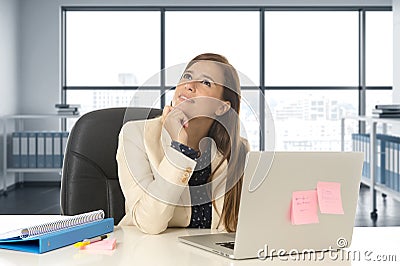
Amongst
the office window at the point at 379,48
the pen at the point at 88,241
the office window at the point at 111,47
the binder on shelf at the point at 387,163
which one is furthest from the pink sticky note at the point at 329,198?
the office window at the point at 379,48

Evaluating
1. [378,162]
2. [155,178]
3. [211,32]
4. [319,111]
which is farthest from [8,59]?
[155,178]

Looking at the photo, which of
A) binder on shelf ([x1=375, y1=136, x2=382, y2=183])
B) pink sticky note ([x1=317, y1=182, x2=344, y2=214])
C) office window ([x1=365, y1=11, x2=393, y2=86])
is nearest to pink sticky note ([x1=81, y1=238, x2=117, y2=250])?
pink sticky note ([x1=317, y1=182, x2=344, y2=214])

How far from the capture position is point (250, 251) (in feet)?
4.59

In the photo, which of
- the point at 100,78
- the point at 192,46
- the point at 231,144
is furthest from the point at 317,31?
the point at 231,144

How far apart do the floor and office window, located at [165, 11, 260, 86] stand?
1875 mm

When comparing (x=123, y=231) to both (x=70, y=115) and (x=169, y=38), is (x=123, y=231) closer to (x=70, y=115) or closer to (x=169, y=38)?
(x=70, y=115)

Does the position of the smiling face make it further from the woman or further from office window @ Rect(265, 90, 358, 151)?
office window @ Rect(265, 90, 358, 151)

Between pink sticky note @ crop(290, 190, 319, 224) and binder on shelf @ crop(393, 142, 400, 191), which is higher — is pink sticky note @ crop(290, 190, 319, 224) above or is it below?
above

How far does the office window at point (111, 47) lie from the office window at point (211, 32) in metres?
0.17

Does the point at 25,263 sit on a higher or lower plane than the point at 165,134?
lower

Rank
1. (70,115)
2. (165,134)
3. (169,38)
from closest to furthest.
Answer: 1. (165,134)
2. (70,115)
3. (169,38)

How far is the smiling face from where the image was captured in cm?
156

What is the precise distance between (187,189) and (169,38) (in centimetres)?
591

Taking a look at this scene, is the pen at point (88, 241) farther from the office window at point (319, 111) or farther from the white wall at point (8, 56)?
the office window at point (319, 111)
